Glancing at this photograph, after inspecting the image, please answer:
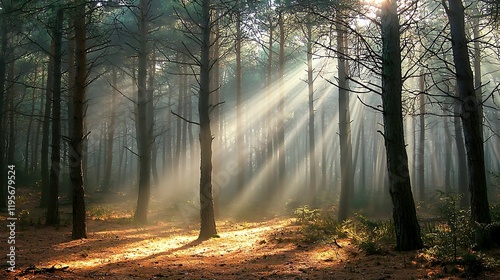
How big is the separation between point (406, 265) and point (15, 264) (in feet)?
21.8

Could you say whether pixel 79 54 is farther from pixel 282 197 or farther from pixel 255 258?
pixel 282 197

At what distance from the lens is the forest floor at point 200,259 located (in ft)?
18.5

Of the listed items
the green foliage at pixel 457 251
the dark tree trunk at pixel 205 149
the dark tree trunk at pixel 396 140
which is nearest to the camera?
the green foliage at pixel 457 251

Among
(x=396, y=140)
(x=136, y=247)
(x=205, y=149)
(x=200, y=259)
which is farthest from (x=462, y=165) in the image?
(x=136, y=247)

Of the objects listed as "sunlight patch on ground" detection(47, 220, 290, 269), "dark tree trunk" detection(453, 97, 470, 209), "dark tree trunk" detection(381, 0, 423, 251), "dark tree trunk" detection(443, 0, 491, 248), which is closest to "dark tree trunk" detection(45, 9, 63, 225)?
"sunlight patch on ground" detection(47, 220, 290, 269)

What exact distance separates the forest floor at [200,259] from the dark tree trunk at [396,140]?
18.9 inches

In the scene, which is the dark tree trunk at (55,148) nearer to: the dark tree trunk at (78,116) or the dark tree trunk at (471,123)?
the dark tree trunk at (78,116)

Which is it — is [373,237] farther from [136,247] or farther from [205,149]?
[136,247]

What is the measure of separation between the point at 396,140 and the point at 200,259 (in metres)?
4.65

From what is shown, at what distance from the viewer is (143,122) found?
14.4m

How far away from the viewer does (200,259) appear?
7.38 meters

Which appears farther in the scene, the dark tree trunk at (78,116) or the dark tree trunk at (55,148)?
the dark tree trunk at (55,148)

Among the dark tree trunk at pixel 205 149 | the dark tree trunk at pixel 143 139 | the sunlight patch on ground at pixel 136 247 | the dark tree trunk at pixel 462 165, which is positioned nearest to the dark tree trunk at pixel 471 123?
the sunlight patch on ground at pixel 136 247

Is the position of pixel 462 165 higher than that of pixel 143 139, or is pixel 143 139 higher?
pixel 143 139
